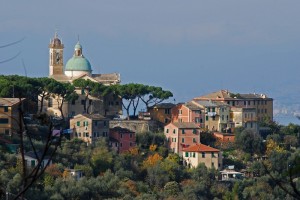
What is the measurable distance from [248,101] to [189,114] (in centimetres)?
539

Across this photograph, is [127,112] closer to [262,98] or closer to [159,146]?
[159,146]

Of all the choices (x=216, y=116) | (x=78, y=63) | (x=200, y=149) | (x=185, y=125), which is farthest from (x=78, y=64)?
(x=200, y=149)

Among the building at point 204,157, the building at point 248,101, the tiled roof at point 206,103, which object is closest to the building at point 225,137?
the tiled roof at point 206,103

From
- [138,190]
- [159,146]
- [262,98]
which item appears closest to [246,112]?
[262,98]

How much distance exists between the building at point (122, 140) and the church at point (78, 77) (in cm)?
277

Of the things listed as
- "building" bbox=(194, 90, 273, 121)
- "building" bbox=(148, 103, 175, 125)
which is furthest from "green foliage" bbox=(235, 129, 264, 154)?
"building" bbox=(194, 90, 273, 121)

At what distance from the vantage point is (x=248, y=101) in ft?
171

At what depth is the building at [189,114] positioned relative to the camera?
47656mm

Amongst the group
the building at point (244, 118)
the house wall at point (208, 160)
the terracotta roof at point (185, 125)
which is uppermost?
the building at point (244, 118)

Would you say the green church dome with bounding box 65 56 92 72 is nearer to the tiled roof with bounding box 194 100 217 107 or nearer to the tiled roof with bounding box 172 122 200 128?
the tiled roof with bounding box 194 100 217 107

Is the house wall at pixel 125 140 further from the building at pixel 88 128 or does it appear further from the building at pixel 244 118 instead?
the building at pixel 244 118

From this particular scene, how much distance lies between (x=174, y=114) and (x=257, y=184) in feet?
33.7

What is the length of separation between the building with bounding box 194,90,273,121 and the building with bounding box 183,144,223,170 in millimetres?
9208

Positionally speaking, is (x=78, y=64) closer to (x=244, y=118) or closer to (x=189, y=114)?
(x=189, y=114)
